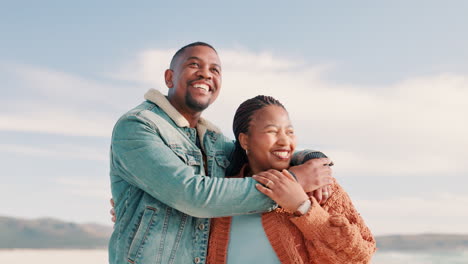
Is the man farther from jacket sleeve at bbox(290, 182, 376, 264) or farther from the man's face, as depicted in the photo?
jacket sleeve at bbox(290, 182, 376, 264)

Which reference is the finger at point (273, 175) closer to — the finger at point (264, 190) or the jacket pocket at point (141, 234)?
the finger at point (264, 190)

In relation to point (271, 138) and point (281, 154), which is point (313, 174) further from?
point (271, 138)

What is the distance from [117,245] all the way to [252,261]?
3.23 ft

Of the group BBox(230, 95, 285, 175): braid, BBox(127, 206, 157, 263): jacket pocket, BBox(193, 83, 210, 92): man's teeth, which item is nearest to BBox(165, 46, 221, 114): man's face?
BBox(193, 83, 210, 92): man's teeth

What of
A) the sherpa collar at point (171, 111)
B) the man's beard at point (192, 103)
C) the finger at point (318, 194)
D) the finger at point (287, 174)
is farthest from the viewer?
the man's beard at point (192, 103)

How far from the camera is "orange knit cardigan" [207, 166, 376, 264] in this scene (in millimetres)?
3238

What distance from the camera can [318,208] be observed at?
3.30m

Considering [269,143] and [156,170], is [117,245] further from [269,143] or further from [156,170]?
[269,143]

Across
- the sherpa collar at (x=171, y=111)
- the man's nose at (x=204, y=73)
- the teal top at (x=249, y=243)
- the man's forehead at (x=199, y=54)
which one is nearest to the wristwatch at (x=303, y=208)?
the teal top at (x=249, y=243)

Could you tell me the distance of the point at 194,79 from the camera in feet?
13.1

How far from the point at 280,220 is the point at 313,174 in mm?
362

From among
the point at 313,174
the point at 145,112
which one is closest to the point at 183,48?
the point at 145,112

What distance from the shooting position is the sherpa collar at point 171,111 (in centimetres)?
385

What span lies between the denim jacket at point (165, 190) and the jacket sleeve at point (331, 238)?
25 centimetres
